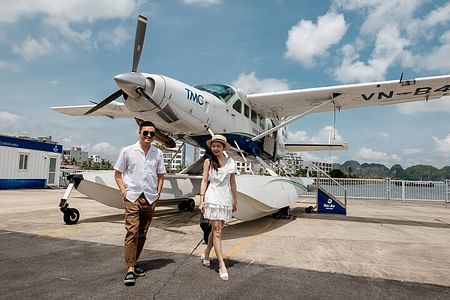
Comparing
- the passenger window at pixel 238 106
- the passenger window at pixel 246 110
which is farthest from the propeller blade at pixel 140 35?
the passenger window at pixel 246 110

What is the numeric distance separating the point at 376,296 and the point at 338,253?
1770mm

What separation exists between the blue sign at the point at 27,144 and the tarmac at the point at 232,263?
13299mm

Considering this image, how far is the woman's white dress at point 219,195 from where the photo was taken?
364 cm

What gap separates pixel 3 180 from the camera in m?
17.6

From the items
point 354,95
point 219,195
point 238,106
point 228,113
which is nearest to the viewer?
point 219,195

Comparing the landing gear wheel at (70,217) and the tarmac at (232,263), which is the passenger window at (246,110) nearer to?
the tarmac at (232,263)

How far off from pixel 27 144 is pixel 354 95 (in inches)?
745

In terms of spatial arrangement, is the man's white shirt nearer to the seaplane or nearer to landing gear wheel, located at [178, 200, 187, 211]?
the seaplane

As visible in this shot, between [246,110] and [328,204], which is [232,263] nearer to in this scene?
[246,110]

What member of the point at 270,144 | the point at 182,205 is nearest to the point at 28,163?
the point at 182,205

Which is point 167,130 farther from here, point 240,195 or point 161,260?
point 161,260

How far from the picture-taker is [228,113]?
8.43 metres

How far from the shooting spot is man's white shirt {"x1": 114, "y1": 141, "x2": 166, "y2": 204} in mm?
3443

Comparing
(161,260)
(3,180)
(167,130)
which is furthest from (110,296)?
(3,180)
